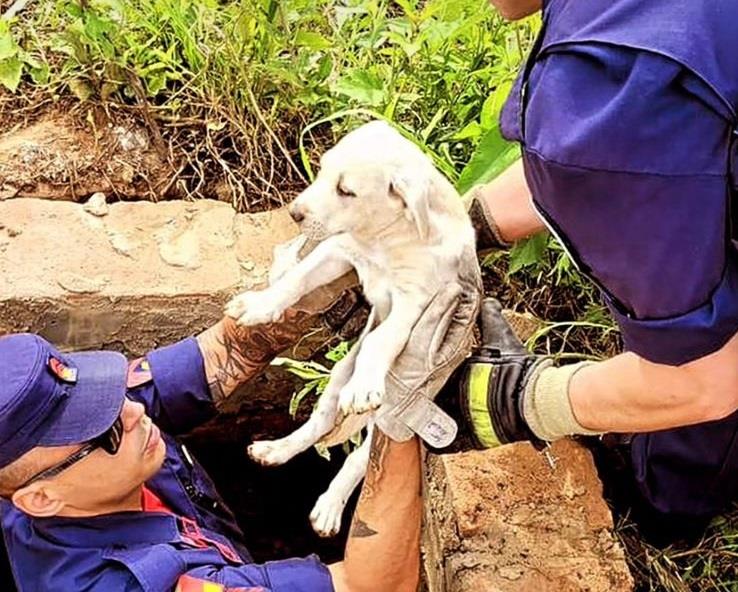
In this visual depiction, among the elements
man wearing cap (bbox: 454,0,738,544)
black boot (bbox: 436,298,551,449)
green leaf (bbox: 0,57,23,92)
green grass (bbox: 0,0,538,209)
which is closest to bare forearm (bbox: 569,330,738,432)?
man wearing cap (bbox: 454,0,738,544)

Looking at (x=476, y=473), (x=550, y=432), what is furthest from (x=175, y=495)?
(x=550, y=432)

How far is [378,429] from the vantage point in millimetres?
2199

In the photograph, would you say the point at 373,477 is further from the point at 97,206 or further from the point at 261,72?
the point at 261,72

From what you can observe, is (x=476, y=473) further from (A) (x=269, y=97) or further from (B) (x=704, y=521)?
(A) (x=269, y=97)

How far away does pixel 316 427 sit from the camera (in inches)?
90.4

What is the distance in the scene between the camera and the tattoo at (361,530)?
7.08 feet

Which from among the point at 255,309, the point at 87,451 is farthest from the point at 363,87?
the point at 87,451

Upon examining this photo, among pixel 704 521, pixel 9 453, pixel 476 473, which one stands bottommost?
pixel 704 521

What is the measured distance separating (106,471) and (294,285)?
477mm

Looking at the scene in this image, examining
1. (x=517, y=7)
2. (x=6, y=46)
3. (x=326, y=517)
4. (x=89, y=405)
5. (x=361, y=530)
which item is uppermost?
(x=517, y=7)

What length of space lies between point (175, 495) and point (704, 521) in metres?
1.13

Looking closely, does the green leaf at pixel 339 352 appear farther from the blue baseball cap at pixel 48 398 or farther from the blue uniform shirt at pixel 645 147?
the blue uniform shirt at pixel 645 147

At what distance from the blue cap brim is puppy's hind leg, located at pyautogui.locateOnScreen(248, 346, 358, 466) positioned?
0.37 meters

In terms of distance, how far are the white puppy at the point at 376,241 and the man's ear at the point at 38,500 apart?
461 millimetres
